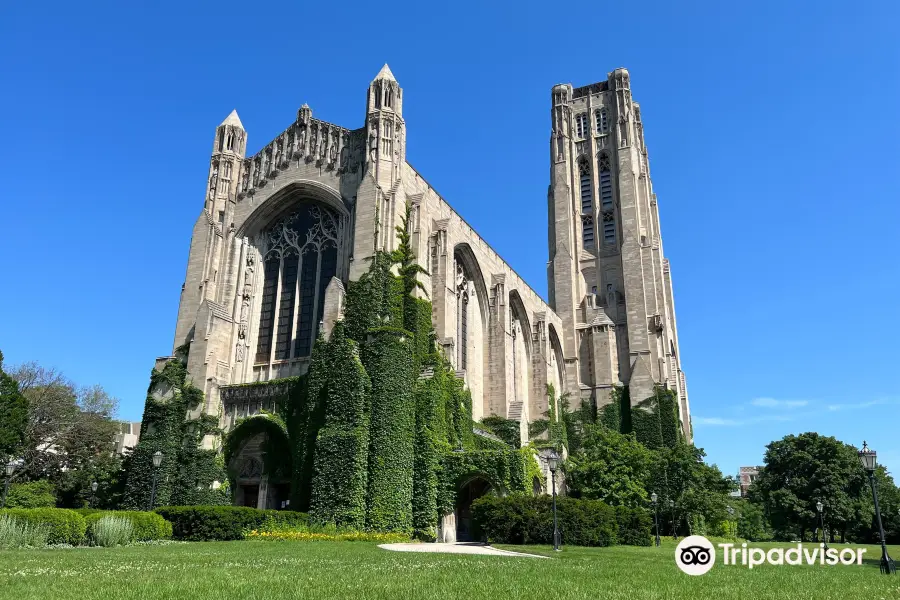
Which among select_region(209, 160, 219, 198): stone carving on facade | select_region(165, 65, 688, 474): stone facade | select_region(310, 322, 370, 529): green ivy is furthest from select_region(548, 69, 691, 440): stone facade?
select_region(209, 160, 219, 198): stone carving on facade

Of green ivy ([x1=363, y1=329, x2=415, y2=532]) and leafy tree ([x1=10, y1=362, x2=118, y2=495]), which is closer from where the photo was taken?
green ivy ([x1=363, y1=329, x2=415, y2=532])

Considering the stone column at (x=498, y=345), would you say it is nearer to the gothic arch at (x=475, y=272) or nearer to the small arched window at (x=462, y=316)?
the gothic arch at (x=475, y=272)

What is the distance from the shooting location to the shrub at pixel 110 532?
19.5 m

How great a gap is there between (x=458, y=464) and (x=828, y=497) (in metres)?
36.8

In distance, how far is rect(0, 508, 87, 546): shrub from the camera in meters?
A: 19.1

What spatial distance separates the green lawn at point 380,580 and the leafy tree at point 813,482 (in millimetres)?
43780

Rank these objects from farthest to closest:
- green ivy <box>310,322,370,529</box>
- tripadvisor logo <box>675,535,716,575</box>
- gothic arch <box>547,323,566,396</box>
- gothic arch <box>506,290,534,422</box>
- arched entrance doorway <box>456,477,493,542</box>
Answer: gothic arch <box>547,323,566,396</box> → gothic arch <box>506,290,534,422</box> → arched entrance doorway <box>456,477,493,542</box> → green ivy <box>310,322,370,529</box> → tripadvisor logo <box>675,535,716,575</box>

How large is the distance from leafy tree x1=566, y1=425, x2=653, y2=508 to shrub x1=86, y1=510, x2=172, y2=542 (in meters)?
23.2

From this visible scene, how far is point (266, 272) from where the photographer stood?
35969 millimetres

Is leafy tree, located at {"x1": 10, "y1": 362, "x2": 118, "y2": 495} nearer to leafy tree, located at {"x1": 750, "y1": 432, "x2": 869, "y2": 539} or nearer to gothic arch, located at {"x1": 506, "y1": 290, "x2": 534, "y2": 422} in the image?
gothic arch, located at {"x1": 506, "y1": 290, "x2": 534, "y2": 422}

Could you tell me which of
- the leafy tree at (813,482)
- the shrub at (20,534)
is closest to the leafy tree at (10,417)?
the shrub at (20,534)

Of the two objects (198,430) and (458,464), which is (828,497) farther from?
(198,430)

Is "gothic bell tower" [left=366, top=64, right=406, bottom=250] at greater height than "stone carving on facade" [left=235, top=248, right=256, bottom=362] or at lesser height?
greater

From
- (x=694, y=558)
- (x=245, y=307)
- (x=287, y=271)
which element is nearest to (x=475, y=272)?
(x=287, y=271)
